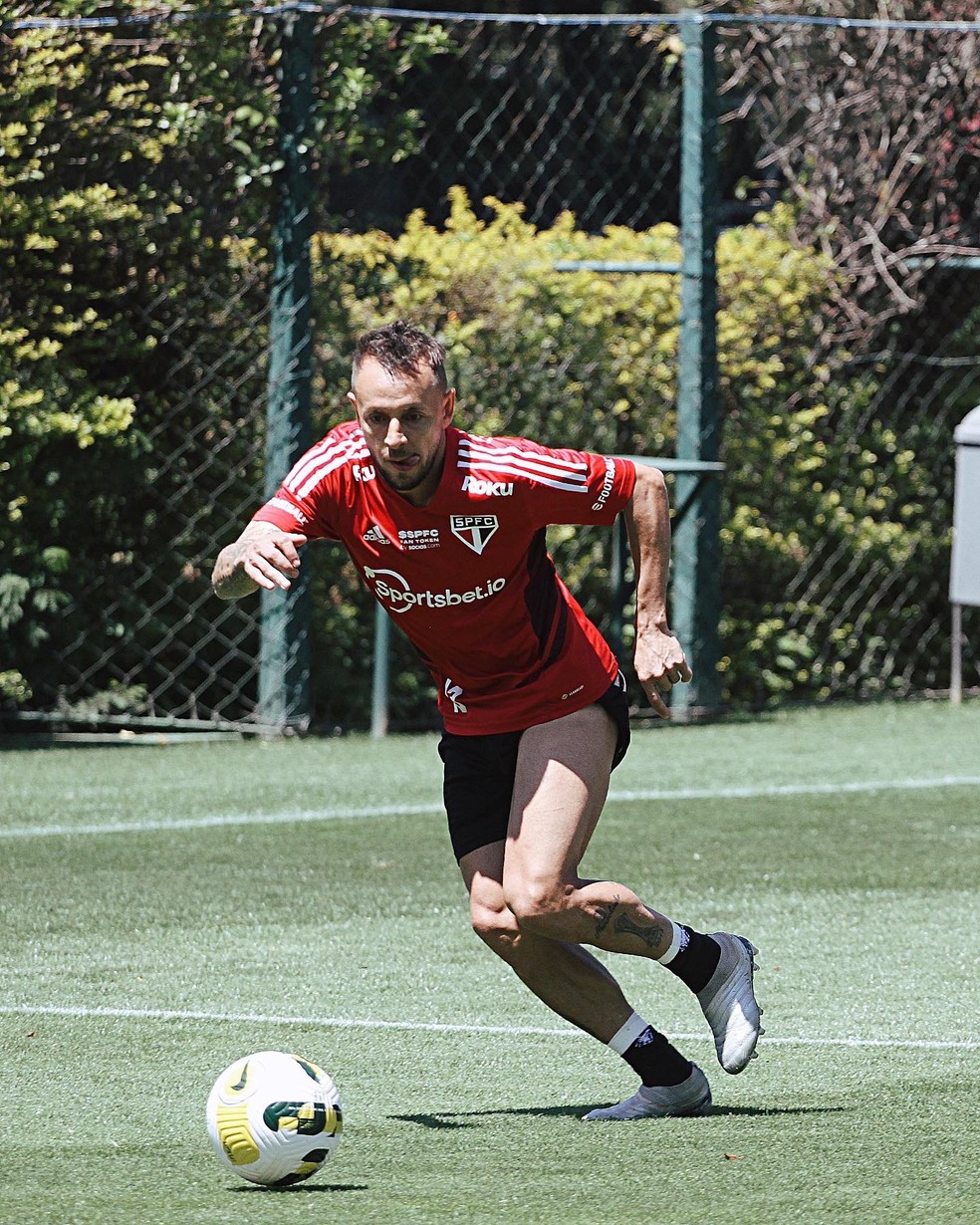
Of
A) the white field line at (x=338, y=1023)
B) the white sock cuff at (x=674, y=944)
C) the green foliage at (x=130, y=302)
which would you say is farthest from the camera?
the green foliage at (x=130, y=302)

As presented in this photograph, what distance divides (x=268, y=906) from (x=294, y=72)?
482 cm

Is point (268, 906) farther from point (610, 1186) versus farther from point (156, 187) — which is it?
point (156, 187)

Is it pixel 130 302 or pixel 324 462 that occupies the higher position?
pixel 130 302

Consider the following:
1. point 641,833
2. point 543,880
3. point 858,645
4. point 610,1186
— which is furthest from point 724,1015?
point 858,645

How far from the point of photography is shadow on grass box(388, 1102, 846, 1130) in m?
4.54

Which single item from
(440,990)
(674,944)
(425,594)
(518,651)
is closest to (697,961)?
(674,944)

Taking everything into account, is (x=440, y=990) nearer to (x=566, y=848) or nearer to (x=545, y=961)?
(x=545, y=961)

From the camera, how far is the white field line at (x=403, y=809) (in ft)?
27.5

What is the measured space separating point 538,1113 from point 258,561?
134cm

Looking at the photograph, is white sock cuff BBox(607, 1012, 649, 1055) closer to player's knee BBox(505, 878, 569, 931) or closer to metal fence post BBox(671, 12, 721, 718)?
player's knee BBox(505, 878, 569, 931)

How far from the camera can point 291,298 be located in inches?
404

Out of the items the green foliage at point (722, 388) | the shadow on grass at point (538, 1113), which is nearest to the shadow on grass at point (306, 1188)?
the shadow on grass at point (538, 1113)

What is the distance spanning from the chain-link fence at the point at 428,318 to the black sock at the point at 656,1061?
5.88m

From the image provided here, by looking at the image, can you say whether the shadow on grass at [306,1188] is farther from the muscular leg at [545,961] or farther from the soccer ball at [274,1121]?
the muscular leg at [545,961]
